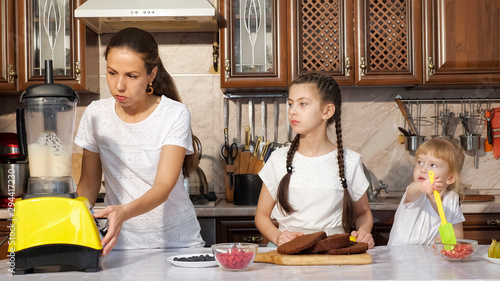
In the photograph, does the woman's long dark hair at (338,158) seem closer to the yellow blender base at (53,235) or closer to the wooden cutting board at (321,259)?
the wooden cutting board at (321,259)

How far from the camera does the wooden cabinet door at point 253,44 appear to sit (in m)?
3.04

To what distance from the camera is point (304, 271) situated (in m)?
1.34

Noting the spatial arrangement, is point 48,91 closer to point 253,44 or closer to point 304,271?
Result: point 304,271

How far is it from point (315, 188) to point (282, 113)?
4.59 feet

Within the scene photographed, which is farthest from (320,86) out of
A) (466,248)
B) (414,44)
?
(414,44)

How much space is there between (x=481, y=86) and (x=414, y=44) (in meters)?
0.58

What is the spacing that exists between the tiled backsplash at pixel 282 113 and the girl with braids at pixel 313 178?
1.25 meters

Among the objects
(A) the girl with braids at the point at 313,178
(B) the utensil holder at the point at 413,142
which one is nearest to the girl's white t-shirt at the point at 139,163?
(A) the girl with braids at the point at 313,178

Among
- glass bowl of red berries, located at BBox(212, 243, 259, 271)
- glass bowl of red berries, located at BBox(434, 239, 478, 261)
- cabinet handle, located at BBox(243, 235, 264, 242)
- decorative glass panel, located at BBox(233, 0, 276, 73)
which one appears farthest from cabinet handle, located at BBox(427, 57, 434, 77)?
glass bowl of red berries, located at BBox(212, 243, 259, 271)

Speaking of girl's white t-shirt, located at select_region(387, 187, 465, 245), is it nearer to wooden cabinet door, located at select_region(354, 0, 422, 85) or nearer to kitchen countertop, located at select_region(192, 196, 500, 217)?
kitchen countertop, located at select_region(192, 196, 500, 217)

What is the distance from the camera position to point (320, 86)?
2.09m

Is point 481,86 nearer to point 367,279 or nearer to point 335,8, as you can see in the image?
point 335,8

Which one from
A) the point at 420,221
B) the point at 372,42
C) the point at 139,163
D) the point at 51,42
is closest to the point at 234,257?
the point at 139,163

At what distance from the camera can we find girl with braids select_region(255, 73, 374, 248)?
197 cm
